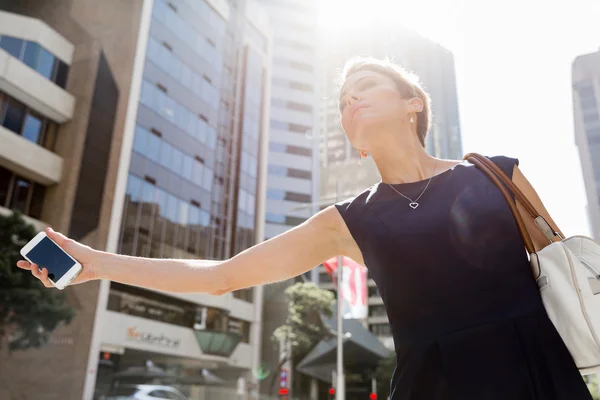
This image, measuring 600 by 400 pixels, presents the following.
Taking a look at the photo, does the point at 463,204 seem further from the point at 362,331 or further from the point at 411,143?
the point at 362,331

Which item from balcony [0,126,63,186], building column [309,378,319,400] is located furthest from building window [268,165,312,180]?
balcony [0,126,63,186]

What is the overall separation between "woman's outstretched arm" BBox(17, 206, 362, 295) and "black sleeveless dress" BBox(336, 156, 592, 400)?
147 millimetres

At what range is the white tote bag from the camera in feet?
3.96

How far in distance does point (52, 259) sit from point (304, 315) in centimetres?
3675

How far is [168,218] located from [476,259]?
1239 inches

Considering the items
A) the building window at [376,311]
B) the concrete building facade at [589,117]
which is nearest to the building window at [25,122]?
the building window at [376,311]

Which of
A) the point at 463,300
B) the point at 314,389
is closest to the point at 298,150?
the point at 314,389

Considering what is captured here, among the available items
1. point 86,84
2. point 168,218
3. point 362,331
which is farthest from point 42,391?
point 362,331

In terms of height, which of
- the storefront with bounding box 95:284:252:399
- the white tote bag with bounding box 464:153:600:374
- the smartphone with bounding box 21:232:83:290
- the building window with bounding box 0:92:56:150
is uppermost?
the building window with bounding box 0:92:56:150

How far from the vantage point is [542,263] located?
4.38 feet

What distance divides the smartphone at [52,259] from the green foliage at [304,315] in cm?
3589

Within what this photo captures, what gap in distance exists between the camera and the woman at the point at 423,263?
1225 mm

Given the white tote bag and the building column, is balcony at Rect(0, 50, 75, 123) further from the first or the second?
the building column

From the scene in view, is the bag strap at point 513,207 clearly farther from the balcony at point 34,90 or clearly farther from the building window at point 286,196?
the building window at point 286,196
